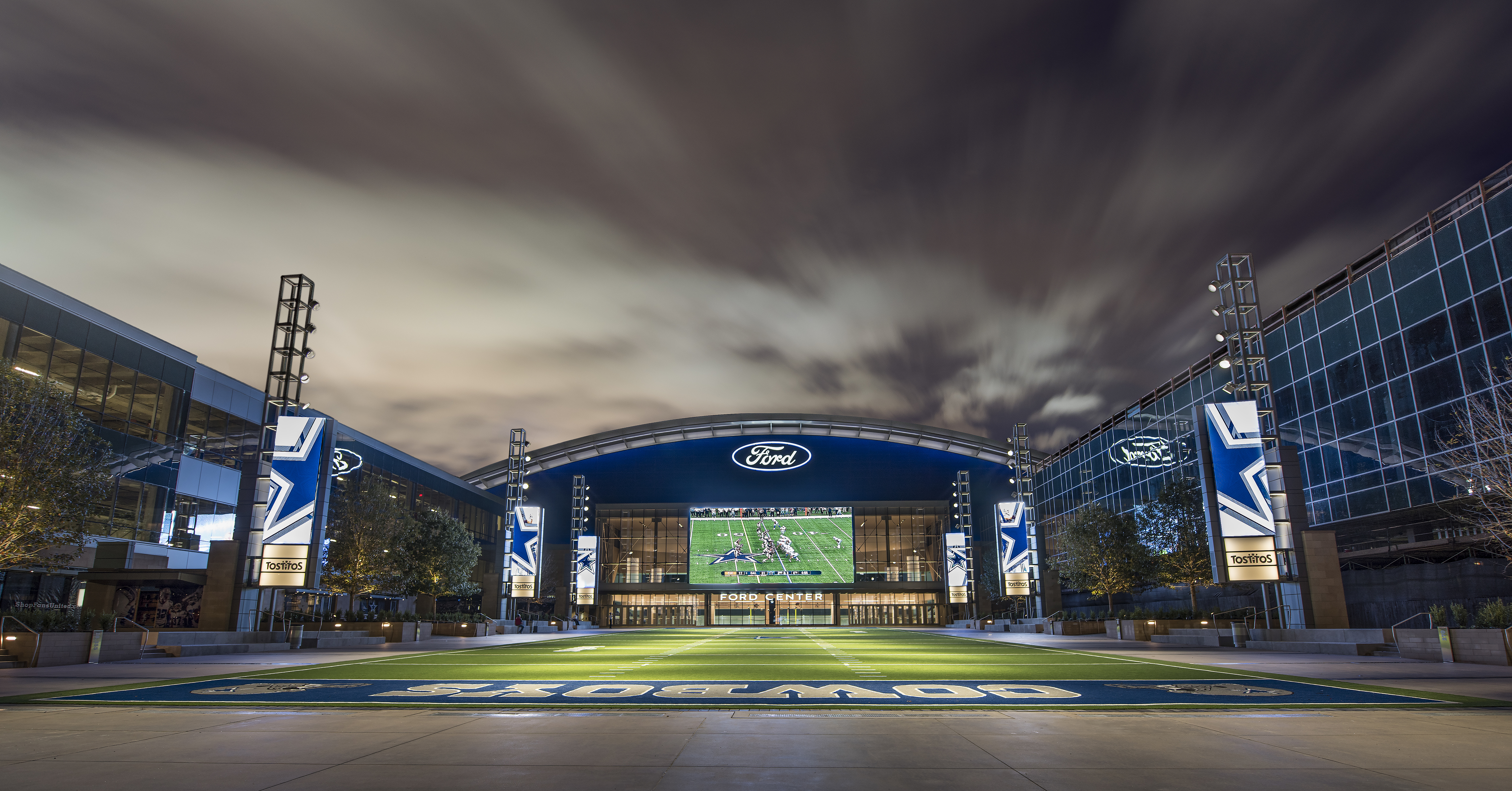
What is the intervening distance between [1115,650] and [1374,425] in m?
22.1

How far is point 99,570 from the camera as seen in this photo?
1512 inches

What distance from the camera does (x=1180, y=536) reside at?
4716 cm

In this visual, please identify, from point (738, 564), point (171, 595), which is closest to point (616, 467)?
point (738, 564)

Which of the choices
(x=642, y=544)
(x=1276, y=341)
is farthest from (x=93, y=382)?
(x=642, y=544)

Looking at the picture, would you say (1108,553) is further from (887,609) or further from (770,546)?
(770,546)

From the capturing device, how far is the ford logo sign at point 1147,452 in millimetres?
63438

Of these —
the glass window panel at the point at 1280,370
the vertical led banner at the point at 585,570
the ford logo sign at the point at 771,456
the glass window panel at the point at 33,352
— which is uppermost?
the ford logo sign at the point at 771,456

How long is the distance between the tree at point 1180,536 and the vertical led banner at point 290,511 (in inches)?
1717

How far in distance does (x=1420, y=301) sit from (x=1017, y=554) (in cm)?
2853

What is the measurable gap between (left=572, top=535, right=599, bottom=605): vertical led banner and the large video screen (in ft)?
88.7

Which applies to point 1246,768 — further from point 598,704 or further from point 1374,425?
point 1374,425

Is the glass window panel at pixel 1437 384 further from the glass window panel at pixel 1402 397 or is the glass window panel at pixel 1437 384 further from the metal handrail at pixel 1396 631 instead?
the metal handrail at pixel 1396 631

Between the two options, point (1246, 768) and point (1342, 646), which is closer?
point (1246, 768)

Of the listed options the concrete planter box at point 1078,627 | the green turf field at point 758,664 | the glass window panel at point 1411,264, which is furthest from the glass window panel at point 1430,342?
the green turf field at point 758,664
